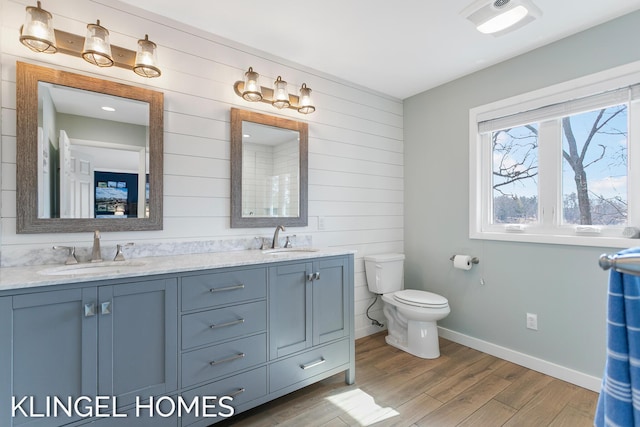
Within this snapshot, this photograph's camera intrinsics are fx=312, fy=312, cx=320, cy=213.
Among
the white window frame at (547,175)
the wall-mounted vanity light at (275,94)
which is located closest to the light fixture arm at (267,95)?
the wall-mounted vanity light at (275,94)

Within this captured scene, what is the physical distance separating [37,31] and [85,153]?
61 cm

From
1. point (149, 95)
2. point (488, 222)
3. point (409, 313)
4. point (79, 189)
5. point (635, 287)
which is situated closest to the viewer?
point (635, 287)

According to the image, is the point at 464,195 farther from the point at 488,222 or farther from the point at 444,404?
the point at 444,404

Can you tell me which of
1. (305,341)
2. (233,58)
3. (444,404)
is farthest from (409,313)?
(233,58)

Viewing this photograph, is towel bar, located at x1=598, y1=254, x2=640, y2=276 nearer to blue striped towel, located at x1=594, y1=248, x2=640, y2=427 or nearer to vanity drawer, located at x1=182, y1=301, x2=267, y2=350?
blue striped towel, located at x1=594, y1=248, x2=640, y2=427

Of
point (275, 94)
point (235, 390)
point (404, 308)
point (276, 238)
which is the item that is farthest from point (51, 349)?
point (404, 308)

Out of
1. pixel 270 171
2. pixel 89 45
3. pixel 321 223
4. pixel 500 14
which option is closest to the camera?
pixel 89 45

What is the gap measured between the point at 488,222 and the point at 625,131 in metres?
1.08

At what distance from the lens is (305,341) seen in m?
2.02

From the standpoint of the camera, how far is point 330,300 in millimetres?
2162

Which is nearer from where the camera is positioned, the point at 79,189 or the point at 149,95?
the point at 79,189

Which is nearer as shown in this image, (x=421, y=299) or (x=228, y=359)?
(x=228, y=359)

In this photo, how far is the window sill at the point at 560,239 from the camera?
1.97m

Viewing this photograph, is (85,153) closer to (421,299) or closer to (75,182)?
(75,182)
